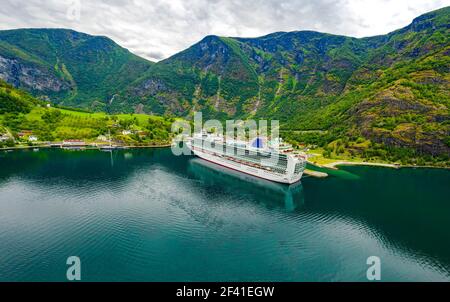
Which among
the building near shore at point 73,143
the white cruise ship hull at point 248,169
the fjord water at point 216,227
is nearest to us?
the fjord water at point 216,227

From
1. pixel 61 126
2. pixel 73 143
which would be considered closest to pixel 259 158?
pixel 73 143

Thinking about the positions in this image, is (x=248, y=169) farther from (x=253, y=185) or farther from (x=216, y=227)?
(x=216, y=227)

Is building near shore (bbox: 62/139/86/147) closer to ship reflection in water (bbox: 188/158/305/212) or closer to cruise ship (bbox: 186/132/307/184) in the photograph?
cruise ship (bbox: 186/132/307/184)

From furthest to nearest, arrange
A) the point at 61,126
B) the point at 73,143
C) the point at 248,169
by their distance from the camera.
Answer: the point at 61,126 < the point at 73,143 < the point at 248,169

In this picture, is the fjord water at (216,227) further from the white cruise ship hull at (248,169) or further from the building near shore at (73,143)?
the building near shore at (73,143)

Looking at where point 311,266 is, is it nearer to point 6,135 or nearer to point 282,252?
point 282,252

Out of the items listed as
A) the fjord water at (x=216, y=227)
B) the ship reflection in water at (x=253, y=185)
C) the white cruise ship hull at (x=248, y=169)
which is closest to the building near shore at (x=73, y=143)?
the fjord water at (x=216, y=227)
